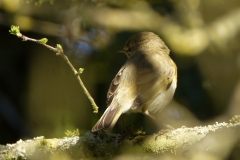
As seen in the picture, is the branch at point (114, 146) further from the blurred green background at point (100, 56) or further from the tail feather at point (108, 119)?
the blurred green background at point (100, 56)

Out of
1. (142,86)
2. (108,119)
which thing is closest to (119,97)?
(142,86)

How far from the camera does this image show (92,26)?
7.36m

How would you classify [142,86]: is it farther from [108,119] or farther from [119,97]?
[108,119]

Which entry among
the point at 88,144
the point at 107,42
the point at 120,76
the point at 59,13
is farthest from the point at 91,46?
the point at 88,144

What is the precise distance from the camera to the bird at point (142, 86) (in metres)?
5.23

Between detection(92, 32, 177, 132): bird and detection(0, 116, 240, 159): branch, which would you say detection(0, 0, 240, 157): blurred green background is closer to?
detection(92, 32, 177, 132): bird

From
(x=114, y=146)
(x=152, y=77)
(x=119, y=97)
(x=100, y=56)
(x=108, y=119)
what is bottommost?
(x=114, y=146)

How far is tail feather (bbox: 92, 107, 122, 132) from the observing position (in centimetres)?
459

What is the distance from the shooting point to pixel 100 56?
276 inches

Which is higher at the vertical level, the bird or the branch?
the bird

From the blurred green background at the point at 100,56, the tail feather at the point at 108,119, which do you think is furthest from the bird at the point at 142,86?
the blurred green background at the point at 100,56

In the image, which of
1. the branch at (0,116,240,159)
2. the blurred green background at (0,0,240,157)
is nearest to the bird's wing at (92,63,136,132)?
the branch at (0,116,240,159)

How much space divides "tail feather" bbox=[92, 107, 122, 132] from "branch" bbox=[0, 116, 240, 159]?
7cm

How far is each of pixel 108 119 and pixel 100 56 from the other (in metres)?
2.30
